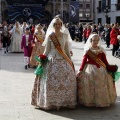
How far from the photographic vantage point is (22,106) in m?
5.90

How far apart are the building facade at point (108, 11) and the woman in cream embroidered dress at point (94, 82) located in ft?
99.1

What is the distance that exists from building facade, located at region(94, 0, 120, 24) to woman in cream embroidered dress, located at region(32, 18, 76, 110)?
1197 inches

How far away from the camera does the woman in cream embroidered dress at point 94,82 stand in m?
5.61

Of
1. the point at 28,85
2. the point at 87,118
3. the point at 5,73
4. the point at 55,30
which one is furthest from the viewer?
the point at 5,73

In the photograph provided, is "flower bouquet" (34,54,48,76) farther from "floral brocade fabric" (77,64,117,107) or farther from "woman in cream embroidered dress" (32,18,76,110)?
"floral brocade fabric" (77,64,117,107)

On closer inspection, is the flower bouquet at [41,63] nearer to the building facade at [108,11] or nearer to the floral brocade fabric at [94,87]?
the floral brocade fabric at [94,87]

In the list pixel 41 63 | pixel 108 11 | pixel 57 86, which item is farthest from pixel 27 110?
pixel 108 11

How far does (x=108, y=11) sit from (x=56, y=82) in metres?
32.4

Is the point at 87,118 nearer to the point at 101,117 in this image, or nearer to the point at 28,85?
the point at 101,117

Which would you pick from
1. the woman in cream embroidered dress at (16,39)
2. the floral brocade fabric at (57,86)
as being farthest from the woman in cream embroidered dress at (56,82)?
the woman in cream embroidered dress at (16,39)

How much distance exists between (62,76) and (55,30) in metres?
0.82

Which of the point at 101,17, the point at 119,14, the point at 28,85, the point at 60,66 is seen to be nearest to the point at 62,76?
the point at 60,66

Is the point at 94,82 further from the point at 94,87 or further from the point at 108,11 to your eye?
the point at 108,11

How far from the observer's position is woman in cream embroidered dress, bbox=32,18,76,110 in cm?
548
